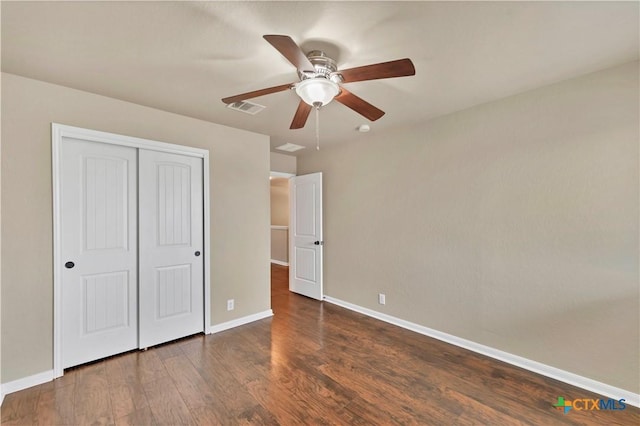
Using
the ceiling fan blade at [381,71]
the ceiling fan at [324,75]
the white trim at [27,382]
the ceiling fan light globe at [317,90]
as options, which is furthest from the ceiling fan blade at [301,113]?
the white trim at [27,382]

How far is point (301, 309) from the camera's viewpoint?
4098 mm

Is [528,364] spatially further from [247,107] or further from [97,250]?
[97,250]

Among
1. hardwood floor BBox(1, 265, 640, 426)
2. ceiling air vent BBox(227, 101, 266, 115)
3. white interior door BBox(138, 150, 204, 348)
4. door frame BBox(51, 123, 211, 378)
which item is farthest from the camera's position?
white interior door BBox(138, 150, 204, 348)

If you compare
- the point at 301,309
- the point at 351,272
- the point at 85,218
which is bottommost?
the point at 301,309

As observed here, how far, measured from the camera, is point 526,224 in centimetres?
254

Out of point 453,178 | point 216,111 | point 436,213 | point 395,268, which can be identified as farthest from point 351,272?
point 216,111

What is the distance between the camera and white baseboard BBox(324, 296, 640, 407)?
2.10m

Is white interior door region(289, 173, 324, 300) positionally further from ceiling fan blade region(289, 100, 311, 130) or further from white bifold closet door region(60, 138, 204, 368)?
ceiling fan blade region(289, 100, 311, 130)

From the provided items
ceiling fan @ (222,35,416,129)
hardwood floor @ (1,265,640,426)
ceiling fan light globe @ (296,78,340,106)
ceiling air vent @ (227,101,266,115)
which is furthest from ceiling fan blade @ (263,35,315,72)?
hardwood floor @ (1,265,640,426)

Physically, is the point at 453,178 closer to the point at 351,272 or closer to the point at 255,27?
the point at 351,272

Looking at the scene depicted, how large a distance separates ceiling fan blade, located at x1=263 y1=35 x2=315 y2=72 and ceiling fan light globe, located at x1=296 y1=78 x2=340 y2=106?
0.13 metres

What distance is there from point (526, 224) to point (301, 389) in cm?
239

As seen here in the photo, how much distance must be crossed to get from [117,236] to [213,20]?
2166 mm

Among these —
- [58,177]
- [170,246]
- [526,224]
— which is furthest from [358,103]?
[58,177]
